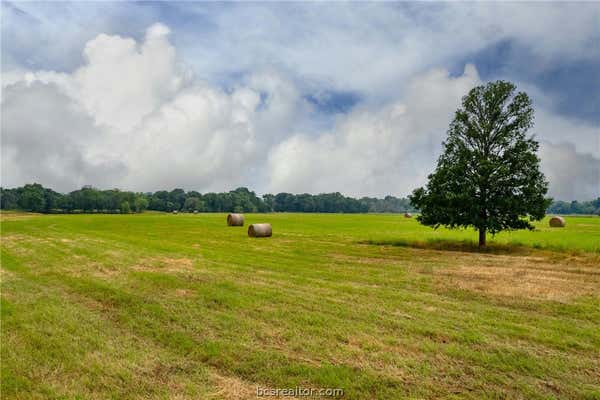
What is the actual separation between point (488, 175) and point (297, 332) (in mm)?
20752

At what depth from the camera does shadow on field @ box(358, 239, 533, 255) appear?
2300 cm

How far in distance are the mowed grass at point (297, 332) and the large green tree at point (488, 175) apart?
317 inches

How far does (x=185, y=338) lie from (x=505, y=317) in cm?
789

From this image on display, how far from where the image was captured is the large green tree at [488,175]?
22625mm

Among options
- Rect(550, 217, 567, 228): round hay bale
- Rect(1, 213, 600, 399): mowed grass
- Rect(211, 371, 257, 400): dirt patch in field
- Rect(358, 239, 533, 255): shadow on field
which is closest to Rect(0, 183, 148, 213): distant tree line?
Rect(358, 239, 533, 255): shadow on field

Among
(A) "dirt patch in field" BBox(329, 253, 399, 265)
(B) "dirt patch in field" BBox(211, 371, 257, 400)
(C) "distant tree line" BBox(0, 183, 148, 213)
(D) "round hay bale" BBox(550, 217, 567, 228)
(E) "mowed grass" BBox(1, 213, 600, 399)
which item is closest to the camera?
(B) "dirt patch in field" BBox(211, 371, 257, 400)

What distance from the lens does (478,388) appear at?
5410mm

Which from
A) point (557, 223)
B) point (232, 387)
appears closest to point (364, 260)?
point (232, 387)

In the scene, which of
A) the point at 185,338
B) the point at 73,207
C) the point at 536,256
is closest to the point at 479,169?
the point at 536,256

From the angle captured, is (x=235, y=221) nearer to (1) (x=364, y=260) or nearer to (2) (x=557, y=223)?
(1) (x=364, y=260)

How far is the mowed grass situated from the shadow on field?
7.73 meters

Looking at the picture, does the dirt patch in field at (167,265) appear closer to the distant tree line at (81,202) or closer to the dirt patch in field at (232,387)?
the dirt patch in field at (232,387)

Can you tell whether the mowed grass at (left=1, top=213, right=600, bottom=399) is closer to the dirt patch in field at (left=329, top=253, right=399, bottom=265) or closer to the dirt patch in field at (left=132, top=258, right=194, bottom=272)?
the dirt patch in field at (left=132, top=258, right=194, bottom=272)

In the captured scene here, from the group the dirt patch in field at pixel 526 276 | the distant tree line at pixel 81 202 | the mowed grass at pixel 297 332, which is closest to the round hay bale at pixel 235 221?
the mowed grass at pixel 297 332
